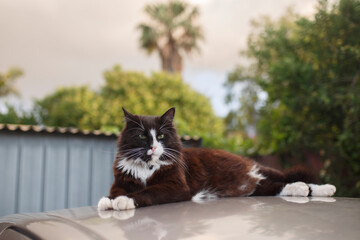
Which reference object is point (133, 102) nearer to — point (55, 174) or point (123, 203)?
point (55, 174)

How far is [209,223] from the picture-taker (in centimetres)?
126

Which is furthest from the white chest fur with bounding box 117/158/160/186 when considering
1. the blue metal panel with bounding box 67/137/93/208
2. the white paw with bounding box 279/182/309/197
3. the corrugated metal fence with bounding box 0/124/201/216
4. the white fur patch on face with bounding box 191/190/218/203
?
the blue metal panel with bounding box 67/137/93/208

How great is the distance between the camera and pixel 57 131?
205 inches

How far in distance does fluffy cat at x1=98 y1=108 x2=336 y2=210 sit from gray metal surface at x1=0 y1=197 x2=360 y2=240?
64 cm

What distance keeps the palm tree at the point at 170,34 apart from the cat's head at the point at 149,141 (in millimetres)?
21212

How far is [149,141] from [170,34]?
73.4 ft

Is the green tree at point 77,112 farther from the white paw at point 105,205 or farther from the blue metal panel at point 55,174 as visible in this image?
the white paw at point 105,205

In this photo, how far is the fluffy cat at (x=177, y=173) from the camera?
87.7 inches

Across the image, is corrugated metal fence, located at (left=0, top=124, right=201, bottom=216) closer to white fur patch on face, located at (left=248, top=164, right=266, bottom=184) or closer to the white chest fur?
the white chest fur

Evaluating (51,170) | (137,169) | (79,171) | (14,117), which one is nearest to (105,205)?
(137,169)

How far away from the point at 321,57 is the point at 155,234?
18.6ft

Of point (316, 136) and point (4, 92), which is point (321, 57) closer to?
point (316, 136)

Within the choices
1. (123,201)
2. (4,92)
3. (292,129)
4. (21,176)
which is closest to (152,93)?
(4,92)

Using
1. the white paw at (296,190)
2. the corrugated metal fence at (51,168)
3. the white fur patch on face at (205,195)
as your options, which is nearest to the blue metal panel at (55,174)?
the corrugated metal fence at (51,168)
